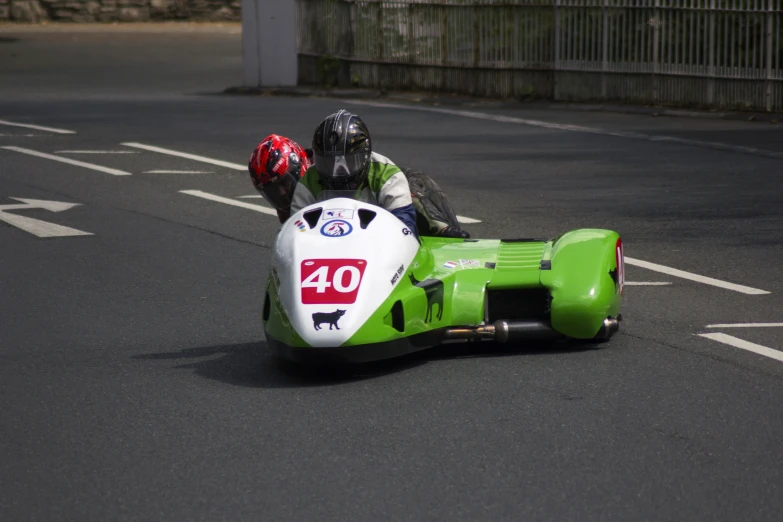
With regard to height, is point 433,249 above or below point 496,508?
above

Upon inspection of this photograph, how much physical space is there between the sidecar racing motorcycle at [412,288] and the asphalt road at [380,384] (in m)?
0.20

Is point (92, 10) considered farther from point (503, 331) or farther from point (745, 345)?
point (745, 345)

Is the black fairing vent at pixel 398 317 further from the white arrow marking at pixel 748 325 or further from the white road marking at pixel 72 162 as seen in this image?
the white road marking at pixel 72 162

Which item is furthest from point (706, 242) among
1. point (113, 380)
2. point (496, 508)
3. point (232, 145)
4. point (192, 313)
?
point (232, 145)

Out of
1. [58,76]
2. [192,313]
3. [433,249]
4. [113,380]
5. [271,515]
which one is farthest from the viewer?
[58,76]

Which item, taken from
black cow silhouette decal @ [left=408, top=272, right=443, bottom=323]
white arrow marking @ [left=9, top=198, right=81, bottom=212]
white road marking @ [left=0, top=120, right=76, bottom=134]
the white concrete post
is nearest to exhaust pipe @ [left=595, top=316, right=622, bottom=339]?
black cow silhouette decal @ [left=408, top=272, right=443, bottom=323]

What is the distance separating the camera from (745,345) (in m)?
7.57

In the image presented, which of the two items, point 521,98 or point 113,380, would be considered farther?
point 521,98

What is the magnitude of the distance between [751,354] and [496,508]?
105 inches

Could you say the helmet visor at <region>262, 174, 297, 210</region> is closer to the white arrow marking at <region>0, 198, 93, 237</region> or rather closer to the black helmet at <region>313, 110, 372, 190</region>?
the black helmet at <region>313, 110, 372, 190</region>

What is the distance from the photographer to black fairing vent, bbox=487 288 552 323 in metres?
7.64

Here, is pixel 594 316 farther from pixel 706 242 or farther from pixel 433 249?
pixel 706 242

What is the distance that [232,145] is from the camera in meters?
17.2

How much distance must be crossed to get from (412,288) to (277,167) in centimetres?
167
